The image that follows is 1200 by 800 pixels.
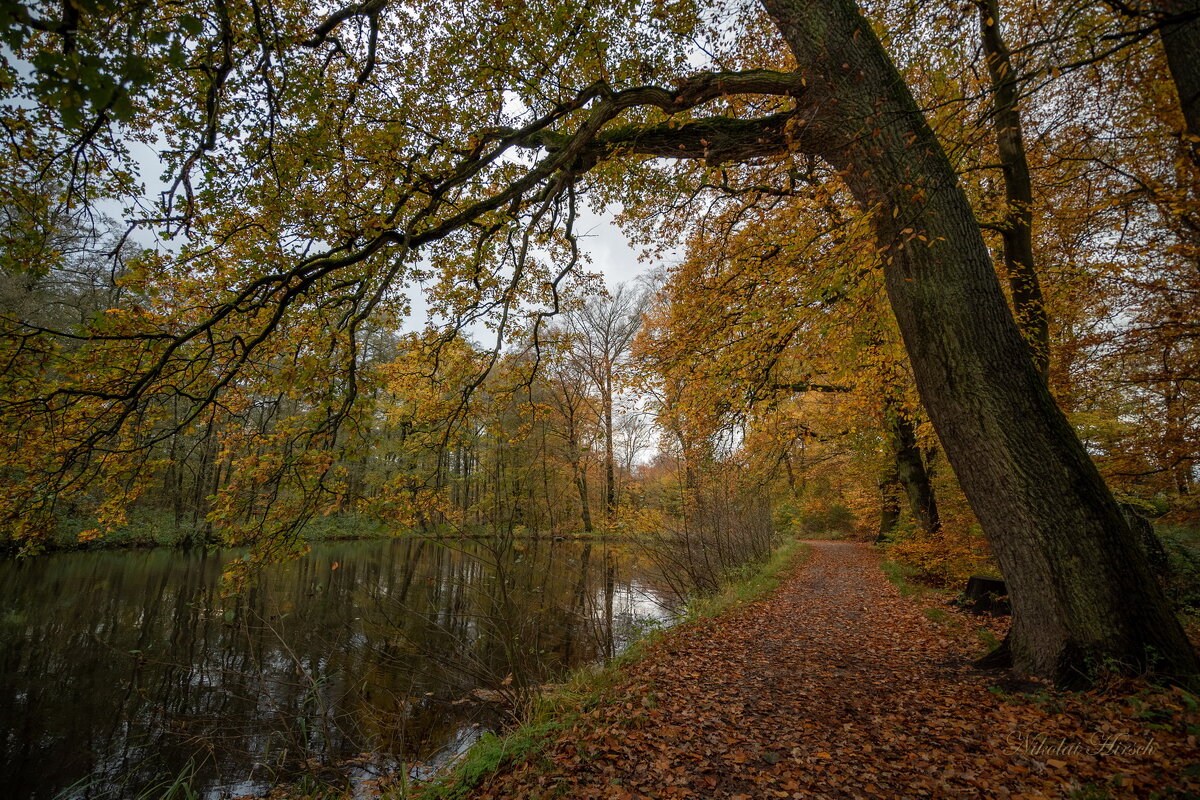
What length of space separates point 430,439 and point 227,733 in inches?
181

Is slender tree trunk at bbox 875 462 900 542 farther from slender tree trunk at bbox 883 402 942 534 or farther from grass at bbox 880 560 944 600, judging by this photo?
grass at bbox 880 560 944 600

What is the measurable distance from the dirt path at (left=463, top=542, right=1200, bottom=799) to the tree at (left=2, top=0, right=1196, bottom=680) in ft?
2.06

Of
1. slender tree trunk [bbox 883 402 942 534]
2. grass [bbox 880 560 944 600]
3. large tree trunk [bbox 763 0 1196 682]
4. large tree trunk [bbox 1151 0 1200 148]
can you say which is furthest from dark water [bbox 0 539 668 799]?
slender tree trunk [bbox 883 402 942 534]

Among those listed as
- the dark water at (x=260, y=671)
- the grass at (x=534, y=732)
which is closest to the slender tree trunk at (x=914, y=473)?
the dark water at (x=260, y=671)

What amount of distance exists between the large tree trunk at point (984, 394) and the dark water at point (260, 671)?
3882mm

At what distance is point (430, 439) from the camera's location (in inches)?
161

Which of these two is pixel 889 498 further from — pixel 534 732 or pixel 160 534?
pixel 160 534

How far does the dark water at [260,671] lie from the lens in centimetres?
462

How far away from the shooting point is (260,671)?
457 cm

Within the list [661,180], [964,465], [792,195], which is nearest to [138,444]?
[661,180]

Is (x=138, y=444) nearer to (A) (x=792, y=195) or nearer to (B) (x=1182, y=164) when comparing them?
(A) (x=792, y=195)

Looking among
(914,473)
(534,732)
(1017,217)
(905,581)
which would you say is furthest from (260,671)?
(914,473)

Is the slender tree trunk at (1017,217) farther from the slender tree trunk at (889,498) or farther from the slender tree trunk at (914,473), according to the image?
the slender tree trunk at (889,498)

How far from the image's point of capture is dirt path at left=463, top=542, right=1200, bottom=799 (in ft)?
8.05
